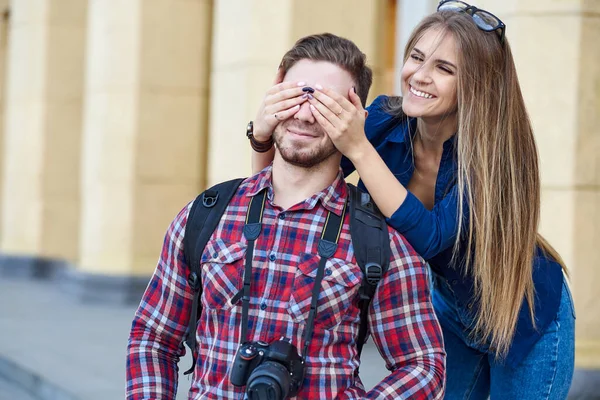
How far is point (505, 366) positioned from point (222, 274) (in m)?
1.13

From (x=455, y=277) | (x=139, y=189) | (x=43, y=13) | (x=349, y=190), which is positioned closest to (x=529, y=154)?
(x=455, y=277)

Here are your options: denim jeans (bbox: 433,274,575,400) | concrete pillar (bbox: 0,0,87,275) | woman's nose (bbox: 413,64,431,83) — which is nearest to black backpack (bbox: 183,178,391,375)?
woman's nose (bbox: 413,64,431,83)

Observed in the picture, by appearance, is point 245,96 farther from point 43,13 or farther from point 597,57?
point 43,13

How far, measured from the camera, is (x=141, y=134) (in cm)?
1018

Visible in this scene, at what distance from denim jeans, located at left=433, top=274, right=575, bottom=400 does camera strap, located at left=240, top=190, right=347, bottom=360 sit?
76 centimetres

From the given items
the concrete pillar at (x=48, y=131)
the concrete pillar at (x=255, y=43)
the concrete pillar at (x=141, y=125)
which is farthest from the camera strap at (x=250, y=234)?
the concrete pillar at (x=48, y=131)

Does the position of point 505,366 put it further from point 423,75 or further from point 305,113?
point 305,113

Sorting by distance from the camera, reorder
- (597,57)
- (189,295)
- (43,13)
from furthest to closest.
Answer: (43,13)
(597,57)
(189,295)

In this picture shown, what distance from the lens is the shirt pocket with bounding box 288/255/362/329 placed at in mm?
2408

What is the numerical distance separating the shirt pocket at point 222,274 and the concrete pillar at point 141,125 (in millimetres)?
7850

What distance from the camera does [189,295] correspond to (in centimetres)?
261

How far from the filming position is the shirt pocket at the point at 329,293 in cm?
241

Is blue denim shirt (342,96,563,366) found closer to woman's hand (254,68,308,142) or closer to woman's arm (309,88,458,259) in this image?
woman's arm (309,88,458,259)

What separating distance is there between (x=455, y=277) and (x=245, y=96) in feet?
16.5
